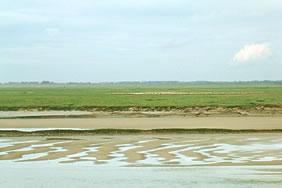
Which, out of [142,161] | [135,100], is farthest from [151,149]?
[135,100]

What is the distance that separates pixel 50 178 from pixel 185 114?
30.9 metres

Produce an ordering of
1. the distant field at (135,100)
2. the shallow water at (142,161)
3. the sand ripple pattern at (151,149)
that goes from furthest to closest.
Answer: the distant field at (135,100) < the sand ripple pattern at (151,149) < the shallow water at (142,161)

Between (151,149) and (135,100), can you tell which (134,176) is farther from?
(135,100)

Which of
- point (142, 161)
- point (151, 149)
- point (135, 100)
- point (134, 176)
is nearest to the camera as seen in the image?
point (134, 176)

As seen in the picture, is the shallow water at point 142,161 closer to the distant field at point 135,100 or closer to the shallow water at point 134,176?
the shallow water at point 134,176

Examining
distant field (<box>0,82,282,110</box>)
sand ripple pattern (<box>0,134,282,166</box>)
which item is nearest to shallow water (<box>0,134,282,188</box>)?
sand ripple pattern (<box>0,134,282,166</box>)

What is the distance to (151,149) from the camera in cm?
2119

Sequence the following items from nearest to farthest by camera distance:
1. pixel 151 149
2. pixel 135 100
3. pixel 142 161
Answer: pixel 142 161 < pixel 151 149 < pixel 135 100

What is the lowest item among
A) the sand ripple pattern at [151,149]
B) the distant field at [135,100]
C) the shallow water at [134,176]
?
the sand ripple pattern at [151,149]

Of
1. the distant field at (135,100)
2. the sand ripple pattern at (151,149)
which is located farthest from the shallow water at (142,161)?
the distant field at (135,100)

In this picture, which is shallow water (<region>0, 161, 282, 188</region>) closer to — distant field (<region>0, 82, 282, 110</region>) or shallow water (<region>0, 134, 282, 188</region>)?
shallow water (<region>0, 134, 282, 188</region>)

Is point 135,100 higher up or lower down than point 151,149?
higher up

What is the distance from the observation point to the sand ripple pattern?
1772 centimetres

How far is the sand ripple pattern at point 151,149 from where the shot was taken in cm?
1772
